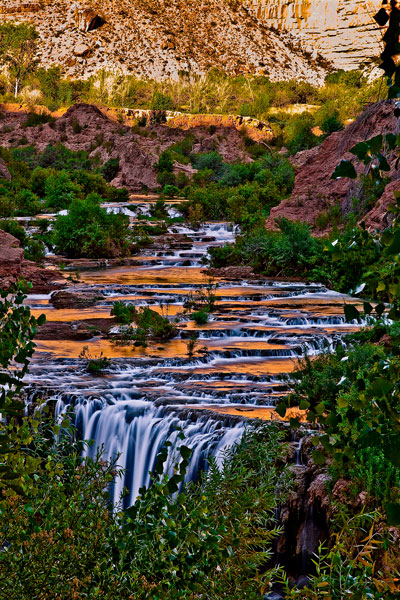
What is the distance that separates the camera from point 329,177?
19.0m

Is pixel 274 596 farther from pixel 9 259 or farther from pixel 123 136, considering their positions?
pixel 123 136

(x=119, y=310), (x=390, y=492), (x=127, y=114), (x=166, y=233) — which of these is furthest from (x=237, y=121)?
(x=390, y=492)

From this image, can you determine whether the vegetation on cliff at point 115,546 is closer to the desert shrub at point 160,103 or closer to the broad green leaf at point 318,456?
the broad green leaf at point 318,456

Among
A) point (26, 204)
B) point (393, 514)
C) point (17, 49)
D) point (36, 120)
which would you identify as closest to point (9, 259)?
point (26, 204)

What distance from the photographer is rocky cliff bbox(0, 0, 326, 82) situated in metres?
96.2

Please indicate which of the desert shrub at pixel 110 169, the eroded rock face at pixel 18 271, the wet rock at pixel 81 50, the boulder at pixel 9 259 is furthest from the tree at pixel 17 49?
the boulder at pixel 9 259

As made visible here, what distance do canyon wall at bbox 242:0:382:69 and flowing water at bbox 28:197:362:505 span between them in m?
100

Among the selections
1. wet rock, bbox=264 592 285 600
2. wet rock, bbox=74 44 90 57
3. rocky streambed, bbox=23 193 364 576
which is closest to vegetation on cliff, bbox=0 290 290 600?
rocky streambed, bbox=23 193 364 576

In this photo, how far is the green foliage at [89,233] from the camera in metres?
20.8

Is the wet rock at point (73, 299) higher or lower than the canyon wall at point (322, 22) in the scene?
lower

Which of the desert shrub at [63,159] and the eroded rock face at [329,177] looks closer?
the eroded rock face at [329,177]

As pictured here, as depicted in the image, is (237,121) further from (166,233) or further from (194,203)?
(166,233)

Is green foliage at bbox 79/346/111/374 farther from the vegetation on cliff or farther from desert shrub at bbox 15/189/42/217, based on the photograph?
desert shrub at bbox 15/189/42/217

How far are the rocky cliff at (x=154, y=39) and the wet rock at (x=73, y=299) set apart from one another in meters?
82.0
